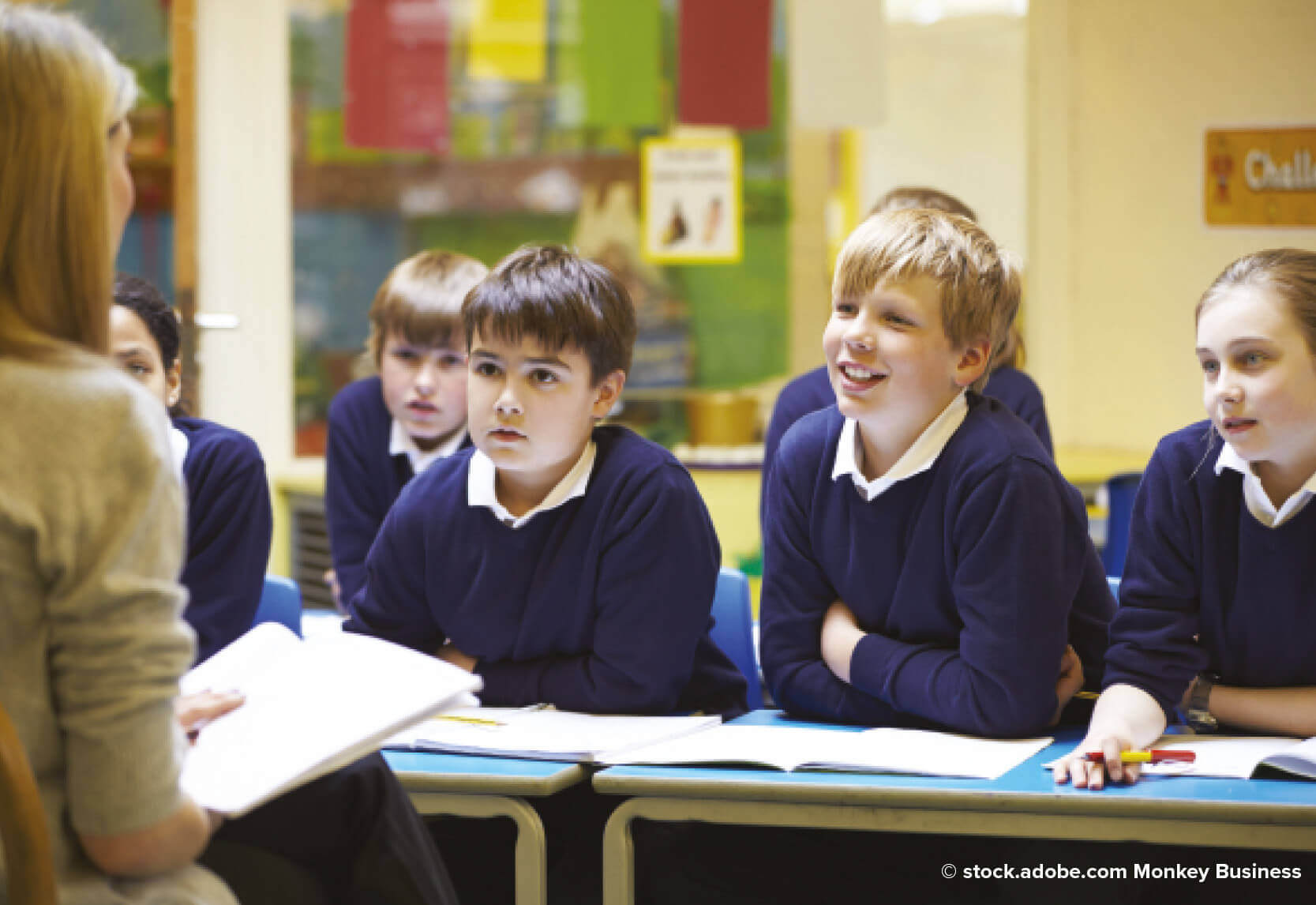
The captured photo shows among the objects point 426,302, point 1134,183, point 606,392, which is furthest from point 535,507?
point 1134,183

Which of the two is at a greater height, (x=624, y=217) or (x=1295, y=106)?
(x=1295, y=106)

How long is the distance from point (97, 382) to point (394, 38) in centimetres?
337

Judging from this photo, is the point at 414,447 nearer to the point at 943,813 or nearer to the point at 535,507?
the point at 535,507

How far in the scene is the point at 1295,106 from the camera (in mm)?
3779

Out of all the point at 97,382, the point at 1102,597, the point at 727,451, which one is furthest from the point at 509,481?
the point at 727,451

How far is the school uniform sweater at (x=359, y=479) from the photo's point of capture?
270 centimetres

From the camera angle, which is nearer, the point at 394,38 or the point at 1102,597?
the point at 1102,597

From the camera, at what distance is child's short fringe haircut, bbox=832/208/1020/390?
1755mm

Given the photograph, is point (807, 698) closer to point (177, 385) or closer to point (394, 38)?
point (177, 385)

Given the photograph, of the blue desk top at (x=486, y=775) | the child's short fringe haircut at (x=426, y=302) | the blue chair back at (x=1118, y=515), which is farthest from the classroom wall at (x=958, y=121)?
the blue desk top at (x=486, y=775)

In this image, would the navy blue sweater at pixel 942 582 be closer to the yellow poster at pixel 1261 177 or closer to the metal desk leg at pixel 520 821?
the metal desk leg at pixel 520 821

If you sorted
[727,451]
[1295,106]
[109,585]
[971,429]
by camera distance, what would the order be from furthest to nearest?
[727,451]
[1295,106]
[971,429]
[109,585]

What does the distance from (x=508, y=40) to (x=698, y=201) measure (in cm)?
75

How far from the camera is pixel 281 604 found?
7.35 feet
